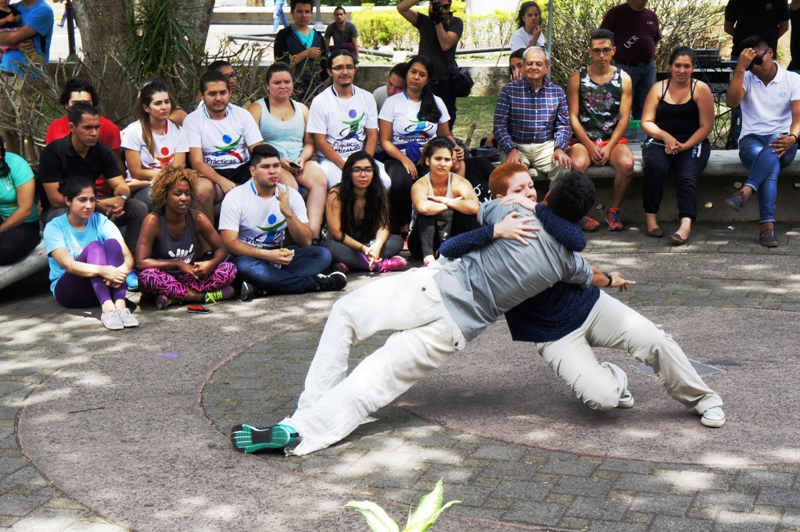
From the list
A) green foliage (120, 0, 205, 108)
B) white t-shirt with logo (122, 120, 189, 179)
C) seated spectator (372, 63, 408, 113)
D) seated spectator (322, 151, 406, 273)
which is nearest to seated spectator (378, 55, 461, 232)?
seated spectator (372, 63, 408, 113)

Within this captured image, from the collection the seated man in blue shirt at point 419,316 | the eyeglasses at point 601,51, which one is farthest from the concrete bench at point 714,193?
the seated man in blue shirt at point 419,316

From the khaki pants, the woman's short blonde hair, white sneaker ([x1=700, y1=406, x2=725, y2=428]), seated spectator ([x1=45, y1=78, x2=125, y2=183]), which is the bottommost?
white sneaker ([x1=700, y1=406, x2=725, y2=428])

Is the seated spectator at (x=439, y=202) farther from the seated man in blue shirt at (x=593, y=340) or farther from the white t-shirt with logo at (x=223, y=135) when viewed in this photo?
the seated man in blue shirt at (x=593, y=340)

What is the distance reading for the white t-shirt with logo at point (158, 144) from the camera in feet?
29.2

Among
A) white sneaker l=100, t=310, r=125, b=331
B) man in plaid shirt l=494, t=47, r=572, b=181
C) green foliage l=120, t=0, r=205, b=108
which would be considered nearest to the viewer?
white sneaker l=100, t=310, r=125, b=331

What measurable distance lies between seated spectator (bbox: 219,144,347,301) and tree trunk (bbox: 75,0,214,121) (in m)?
3.20

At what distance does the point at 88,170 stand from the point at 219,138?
1121 mm

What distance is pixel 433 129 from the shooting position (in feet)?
32.0

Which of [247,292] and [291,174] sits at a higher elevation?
[291,174]

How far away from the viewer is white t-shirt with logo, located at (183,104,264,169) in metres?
8.96

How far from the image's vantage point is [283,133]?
31.0ft

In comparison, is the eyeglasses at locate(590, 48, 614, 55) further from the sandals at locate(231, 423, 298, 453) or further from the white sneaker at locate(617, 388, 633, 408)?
the sandals at locate(231, 423, 298, 453)

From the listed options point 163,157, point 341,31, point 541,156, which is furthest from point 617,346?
point 341,31

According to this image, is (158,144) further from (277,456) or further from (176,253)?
(277,456)
